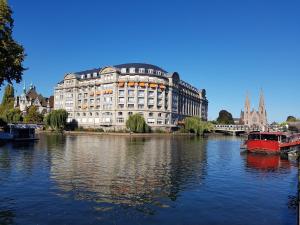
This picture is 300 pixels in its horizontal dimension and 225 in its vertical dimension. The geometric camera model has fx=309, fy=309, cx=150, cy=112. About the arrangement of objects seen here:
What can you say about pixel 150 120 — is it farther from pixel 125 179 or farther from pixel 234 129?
pixel 125 179

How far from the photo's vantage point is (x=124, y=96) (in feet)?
500

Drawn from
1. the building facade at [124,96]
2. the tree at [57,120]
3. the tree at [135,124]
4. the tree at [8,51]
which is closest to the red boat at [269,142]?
the tree at [8,51]

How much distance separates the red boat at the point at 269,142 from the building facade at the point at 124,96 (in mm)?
87780

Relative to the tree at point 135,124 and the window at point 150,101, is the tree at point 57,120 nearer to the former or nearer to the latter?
the tree at point 135,124

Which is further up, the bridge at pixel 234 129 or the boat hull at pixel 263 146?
the bridge at pixel 234 129

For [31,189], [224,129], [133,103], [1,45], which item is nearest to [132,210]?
[31,189]

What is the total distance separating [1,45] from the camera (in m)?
36.8

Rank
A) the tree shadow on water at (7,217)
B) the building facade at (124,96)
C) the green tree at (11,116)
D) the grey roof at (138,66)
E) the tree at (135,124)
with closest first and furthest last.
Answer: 1. the tree shadow on water at (7,217)
2. the tree at (135,124)
3. the building facade at (124,96)
4. the grey roof at (138,66)
5. the green tree at (11,116)

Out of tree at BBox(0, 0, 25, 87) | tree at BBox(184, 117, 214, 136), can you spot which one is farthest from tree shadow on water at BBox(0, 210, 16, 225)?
tree at BBox(184, 117, 214, 136)

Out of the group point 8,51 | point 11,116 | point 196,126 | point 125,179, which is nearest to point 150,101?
point 196,126

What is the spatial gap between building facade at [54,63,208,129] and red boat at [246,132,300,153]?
87780mm

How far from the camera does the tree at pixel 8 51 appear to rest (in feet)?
121

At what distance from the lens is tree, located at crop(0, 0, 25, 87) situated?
36812 millimetres

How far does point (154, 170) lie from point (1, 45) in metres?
23.6
